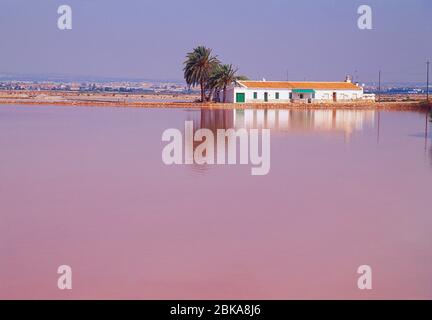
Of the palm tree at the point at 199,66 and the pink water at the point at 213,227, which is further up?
the palm tree at the point at 199,66

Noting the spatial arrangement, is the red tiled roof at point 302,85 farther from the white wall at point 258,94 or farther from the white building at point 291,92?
the white wall at point 258,94

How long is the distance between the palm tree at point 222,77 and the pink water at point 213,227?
30.5 m

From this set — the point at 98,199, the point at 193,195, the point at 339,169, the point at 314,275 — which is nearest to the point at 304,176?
the point at 339,169

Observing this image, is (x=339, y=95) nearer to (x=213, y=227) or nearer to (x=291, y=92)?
(x=291, y=92)

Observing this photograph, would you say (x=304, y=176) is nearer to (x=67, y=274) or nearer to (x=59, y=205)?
(x=59, y=205)

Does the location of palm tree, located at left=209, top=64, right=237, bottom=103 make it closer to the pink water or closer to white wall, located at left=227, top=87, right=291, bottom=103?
white wall, located at left=227, top=87, right=291, bottom=103

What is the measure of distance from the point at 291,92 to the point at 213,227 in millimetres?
38951

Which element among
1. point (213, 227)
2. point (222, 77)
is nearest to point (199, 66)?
point (222, 77)

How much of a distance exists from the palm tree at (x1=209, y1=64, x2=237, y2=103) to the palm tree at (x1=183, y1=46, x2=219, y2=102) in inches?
20.1

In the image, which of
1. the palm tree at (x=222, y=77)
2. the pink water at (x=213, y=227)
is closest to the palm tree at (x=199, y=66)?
the palm tree at (x=222, y=77)

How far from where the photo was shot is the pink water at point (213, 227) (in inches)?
236

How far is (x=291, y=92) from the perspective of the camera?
1822 inches
